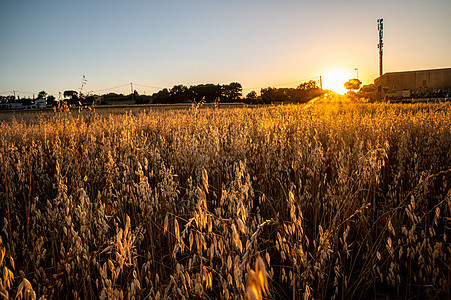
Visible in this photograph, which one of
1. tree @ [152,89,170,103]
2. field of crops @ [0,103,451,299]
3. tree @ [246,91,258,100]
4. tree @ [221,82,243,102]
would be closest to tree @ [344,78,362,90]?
tree @ [246,91,258,100]

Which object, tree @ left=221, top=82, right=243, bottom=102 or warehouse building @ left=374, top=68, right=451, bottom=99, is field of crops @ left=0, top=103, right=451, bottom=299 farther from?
tree @ left=221, top=82, right=243, bottom=102

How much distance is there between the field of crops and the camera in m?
1.12

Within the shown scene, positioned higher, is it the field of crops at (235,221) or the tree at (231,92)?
the tree at (231,92)

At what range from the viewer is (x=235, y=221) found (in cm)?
157

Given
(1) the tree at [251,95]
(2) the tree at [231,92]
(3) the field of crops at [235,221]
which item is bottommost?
(3) the field of crops at [235,221]

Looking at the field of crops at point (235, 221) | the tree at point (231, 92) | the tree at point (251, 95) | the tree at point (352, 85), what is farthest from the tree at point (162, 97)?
the field of crops at point (235, 221)

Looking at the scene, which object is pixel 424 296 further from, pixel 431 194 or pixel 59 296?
pixel 59 296

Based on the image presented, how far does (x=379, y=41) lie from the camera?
42344 mm

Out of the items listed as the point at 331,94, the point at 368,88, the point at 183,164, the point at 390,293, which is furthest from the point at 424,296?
the point at 368,88

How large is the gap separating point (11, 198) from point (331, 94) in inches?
675

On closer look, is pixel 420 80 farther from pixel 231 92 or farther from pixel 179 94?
pixel 179 94

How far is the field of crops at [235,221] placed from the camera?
3.69 feet

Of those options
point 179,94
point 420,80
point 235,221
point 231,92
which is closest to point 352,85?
point 420,80

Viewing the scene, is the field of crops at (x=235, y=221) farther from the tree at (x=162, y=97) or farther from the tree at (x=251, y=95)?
the tree at (x=162, y=97)
